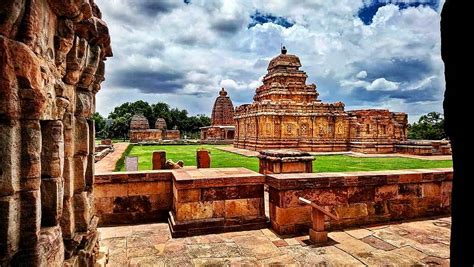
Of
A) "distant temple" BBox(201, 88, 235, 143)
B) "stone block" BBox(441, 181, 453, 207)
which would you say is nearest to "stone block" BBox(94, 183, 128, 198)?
"stone block" BBox(441, 181, 453, 207)

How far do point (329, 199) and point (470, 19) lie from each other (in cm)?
447

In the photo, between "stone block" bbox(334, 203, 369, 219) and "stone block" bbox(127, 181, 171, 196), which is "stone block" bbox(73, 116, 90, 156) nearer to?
"stone block" bbox(127, 181, 171, 196)

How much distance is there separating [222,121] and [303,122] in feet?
74.4

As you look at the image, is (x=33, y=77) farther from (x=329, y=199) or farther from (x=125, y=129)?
(x=125, y=129)

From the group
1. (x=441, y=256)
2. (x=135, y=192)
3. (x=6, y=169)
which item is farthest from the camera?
(x=135, y=192)

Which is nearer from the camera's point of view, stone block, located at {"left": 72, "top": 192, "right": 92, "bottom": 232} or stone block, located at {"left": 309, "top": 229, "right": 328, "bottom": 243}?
stone block, located at {"left": 72, "top": 192, "right": 92, "bottom": 232}

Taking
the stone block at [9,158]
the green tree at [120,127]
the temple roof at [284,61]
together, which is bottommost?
the stone block at [9,158]

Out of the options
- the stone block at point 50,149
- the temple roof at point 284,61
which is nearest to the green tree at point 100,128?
the temple roof at point 284,61

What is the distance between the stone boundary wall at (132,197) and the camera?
5312mm

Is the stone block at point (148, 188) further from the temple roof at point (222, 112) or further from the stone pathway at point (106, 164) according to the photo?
the temple roof at point (222, 112)

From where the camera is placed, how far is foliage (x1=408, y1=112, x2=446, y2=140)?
48156 mm

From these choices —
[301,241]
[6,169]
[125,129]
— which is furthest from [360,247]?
[125,129]

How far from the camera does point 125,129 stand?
62.4 m

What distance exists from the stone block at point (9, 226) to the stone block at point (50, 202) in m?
0.35
